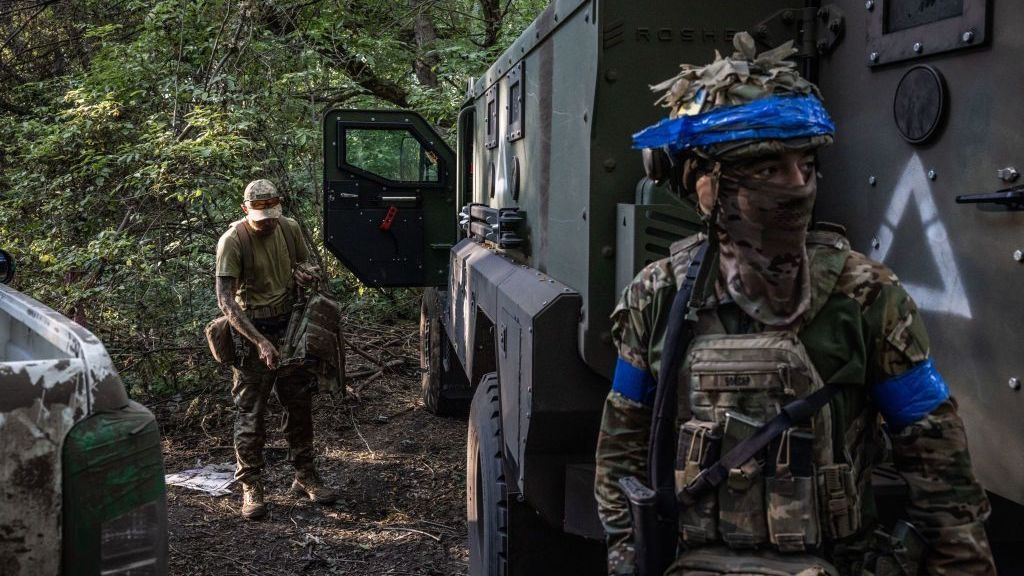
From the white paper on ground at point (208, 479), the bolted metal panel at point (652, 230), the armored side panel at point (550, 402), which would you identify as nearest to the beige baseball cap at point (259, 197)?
the white paper on ground at point (208, 479)

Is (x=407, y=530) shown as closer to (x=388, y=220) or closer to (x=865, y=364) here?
(x=388, y=220)

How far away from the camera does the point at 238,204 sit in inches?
311

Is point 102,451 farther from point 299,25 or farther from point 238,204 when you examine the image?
point 299,25

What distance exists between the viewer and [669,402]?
193 centimetres

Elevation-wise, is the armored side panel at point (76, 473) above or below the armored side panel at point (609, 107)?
below

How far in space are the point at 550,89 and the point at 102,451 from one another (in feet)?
6.43

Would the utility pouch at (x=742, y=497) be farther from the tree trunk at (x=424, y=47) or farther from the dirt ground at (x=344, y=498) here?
the tree trunk at (x=424, y=47)

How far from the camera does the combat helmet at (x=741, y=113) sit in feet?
5.92

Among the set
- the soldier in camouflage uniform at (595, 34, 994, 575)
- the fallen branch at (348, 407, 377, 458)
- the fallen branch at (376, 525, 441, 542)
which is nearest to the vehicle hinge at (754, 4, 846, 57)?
the soldier in camouflage uniform at (595, 34, 994, 575)

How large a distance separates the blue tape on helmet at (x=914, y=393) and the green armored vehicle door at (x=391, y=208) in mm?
5288

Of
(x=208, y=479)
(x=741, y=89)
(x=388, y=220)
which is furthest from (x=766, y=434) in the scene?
(x=388, y=220)

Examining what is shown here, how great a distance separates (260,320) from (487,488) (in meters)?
2.38

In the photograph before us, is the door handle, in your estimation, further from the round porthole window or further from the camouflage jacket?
the camouflage jacket

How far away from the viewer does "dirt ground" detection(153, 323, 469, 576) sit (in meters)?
4.88
